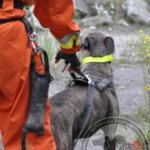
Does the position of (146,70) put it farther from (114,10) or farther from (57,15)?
(114,10)

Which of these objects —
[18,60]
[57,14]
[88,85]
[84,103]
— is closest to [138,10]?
[88,85]

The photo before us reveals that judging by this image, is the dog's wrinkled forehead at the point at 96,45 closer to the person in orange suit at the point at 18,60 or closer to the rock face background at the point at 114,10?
the person in orange suit at the point at 18,60

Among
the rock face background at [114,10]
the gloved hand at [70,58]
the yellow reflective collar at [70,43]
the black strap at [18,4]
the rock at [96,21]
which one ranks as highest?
the black strap at [18,4]

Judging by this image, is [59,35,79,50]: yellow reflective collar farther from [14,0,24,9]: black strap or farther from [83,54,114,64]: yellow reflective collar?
[83,54,114,64]: yellow reflective collar

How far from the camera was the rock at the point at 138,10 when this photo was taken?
38.8ft

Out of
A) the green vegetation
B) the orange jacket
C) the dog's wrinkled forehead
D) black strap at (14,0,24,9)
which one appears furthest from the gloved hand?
the dog's wrinkled forehead

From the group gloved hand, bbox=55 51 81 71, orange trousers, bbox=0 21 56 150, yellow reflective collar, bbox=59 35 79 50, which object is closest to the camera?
orange trousers, bbox=0 21 56 150

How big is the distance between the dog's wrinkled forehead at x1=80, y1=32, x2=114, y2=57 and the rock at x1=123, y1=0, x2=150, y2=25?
6.27 metres

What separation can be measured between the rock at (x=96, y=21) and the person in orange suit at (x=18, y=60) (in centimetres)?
754

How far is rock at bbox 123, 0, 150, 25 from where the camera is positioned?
11.8 metres

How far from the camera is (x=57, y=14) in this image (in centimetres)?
378

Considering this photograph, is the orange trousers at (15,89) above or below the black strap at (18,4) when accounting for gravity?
below

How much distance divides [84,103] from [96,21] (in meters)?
6.96

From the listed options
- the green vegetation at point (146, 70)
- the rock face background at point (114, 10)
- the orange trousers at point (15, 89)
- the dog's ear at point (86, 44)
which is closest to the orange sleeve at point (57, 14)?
the orange trousers at point (15, 89)
